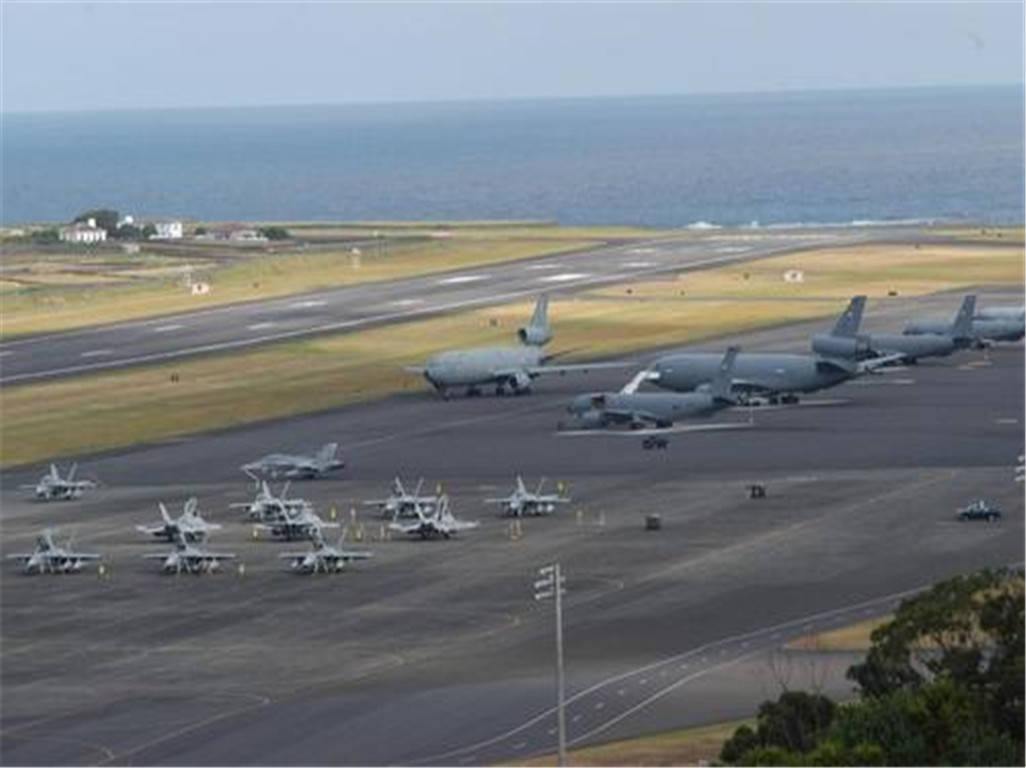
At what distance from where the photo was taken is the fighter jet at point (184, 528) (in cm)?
9369

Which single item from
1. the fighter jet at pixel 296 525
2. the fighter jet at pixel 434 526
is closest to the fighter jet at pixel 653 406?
the fighter jet at pixel 434 526

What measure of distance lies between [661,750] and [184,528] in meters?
34.3

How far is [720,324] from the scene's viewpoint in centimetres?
16525

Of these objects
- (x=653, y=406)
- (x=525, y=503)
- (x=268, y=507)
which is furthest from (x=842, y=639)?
(x=653, y=406)

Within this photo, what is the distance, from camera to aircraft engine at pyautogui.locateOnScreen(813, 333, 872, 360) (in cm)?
13488

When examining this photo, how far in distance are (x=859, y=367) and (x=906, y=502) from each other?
115ft

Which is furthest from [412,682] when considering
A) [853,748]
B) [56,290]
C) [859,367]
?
[56,290]

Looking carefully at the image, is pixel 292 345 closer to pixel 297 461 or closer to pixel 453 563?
pixel 297 461

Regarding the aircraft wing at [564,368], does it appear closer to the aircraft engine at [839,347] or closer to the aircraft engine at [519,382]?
the aircraft engine at [519,382]

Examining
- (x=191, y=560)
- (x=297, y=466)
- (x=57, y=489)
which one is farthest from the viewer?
(x=297, y=466)

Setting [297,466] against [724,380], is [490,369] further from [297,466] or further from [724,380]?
[297,466]

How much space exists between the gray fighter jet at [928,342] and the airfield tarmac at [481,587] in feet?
42.0

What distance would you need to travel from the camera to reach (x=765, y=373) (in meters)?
129

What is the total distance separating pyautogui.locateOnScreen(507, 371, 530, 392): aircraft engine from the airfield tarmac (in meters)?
9.64
